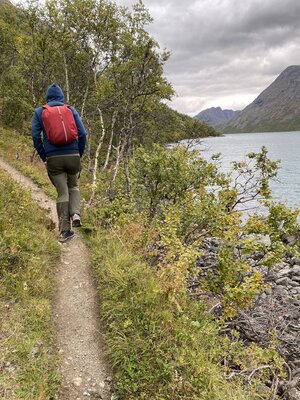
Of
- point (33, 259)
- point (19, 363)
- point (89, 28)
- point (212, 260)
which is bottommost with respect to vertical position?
point (212, 260)

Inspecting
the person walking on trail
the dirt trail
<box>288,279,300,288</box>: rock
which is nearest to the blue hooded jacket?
the person walking on trail

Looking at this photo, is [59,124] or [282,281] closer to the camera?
[59,124]

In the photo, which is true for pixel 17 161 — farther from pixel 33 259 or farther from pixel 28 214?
pixel 33 259

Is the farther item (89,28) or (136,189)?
(89,28)

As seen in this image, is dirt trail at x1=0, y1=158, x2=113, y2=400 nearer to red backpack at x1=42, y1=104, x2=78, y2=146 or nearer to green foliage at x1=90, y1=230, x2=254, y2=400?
green foliage at x1=90, y1=230, x2=254, y2=400

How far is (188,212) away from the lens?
34.3 feet

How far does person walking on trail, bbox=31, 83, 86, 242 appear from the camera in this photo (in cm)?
703

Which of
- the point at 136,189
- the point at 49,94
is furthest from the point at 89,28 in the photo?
the point at 49,94

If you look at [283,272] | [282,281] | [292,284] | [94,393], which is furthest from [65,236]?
[283,272]

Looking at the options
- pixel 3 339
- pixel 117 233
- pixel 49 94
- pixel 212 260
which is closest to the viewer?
pixel 3 339

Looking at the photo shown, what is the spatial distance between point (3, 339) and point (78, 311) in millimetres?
1473

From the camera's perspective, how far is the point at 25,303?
5367 millimetres

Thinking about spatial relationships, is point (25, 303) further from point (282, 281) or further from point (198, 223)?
point (282, 281)

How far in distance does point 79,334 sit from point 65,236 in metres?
3.36
